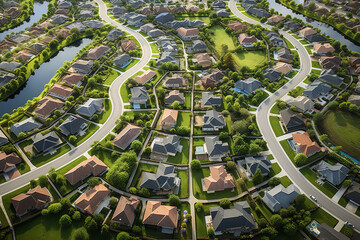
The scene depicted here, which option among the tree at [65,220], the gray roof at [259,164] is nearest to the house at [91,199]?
the tree at [65,220]

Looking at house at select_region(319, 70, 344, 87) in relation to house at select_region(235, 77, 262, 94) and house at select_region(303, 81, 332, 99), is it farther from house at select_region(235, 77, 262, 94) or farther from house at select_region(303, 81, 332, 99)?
house at select_region(235, 77, 262, 94)

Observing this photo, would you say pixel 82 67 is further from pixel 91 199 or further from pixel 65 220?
pixel 65 220

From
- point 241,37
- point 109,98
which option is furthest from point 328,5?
point 109,98

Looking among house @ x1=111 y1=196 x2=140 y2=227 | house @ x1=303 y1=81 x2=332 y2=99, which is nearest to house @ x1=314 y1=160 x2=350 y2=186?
house @ x1=303 y1=81 x2=332 y2=99

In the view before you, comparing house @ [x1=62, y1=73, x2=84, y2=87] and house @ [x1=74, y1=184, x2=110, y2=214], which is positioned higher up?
house @ [x1=62, y1=73, x2=84, y2=87]

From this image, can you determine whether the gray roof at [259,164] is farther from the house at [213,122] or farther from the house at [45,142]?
the house at [45,142]

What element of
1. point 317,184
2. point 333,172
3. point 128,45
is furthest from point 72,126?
point 333,172

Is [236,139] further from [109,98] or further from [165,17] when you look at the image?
[165,17]
